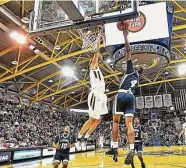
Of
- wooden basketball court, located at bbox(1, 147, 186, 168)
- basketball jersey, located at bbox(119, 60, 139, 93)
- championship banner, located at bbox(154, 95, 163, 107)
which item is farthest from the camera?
championship banner, located at bbox(154, 95, 163, 107)

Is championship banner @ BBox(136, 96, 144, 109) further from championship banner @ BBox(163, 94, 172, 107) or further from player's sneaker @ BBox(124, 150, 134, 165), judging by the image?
player's sneaker @ BBox(124, 150, 134, 165)

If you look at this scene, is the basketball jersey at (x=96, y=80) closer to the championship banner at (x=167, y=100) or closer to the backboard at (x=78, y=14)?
the backboard at (x=78, y=14)

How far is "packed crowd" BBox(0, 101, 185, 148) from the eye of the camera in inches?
788

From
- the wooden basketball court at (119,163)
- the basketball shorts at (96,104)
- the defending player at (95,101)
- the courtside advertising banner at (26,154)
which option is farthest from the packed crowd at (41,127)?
the basketball shorts at (96,104)

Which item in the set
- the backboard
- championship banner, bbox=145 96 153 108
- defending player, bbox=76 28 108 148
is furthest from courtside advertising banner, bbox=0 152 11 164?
championship banner, bbox=145 96 153 108

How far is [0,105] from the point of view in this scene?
21.9m

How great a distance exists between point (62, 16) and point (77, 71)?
19.3 metres

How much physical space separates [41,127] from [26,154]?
11082 millimetres

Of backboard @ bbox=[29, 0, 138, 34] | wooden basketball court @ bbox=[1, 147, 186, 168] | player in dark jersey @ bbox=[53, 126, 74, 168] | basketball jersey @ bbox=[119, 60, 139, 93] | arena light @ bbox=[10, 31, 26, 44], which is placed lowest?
wooden basketball court @ bbox=[1, 147, 186, 168]

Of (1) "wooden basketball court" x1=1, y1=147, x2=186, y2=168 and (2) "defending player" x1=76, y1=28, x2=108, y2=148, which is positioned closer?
(2) "defending player" x1=76, y1=28, x2=108, y2=148

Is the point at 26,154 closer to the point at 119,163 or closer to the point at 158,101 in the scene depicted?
the point at 119,163

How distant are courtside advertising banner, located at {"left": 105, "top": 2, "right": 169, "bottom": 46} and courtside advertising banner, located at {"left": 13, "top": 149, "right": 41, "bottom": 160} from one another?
28.8 feet

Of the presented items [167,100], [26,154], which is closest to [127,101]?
[26,154]

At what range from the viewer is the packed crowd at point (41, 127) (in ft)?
65.6
